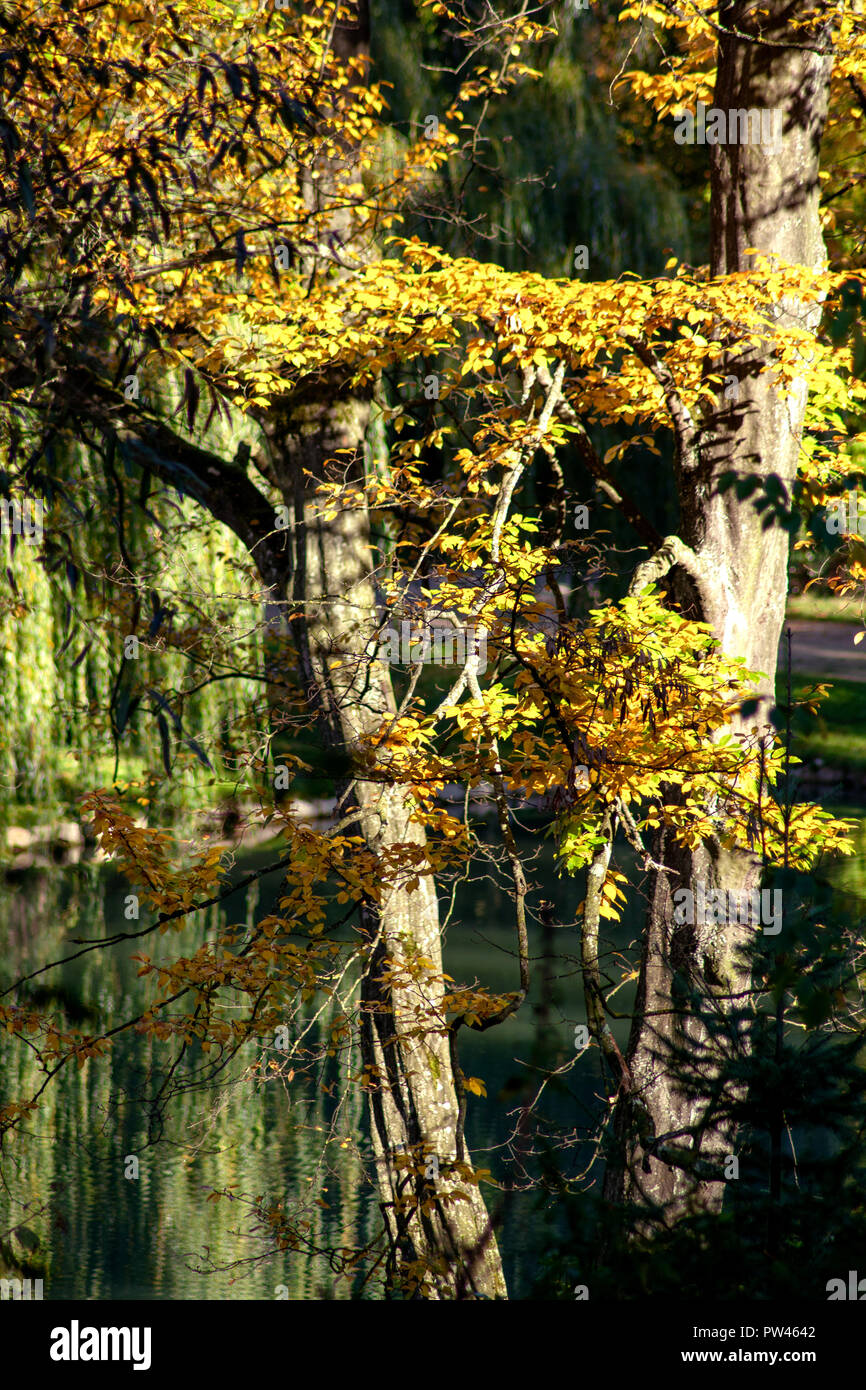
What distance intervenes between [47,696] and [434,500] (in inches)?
188

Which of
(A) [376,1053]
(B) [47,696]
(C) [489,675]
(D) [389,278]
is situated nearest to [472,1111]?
(A) [376,1053]

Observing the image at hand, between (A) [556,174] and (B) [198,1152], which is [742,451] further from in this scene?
(A) [556,174]

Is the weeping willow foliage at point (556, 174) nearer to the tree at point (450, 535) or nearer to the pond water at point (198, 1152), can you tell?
the tree at point (450, 535)

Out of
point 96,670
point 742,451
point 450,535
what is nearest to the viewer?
point 450,535

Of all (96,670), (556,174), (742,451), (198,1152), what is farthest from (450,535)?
(556,174)

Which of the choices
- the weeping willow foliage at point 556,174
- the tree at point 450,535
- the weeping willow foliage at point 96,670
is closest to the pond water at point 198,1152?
the tree at point 450,535

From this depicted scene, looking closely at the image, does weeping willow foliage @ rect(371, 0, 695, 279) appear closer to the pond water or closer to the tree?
the tree

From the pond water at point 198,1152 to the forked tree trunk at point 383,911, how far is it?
1.20 ft

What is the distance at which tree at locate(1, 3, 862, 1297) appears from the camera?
5348mm

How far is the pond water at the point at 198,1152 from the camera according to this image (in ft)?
25.6

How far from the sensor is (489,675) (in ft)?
18.6

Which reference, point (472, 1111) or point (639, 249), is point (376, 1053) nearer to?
point (472, 1111)

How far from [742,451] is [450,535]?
159 centimetres

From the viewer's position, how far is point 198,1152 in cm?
670
